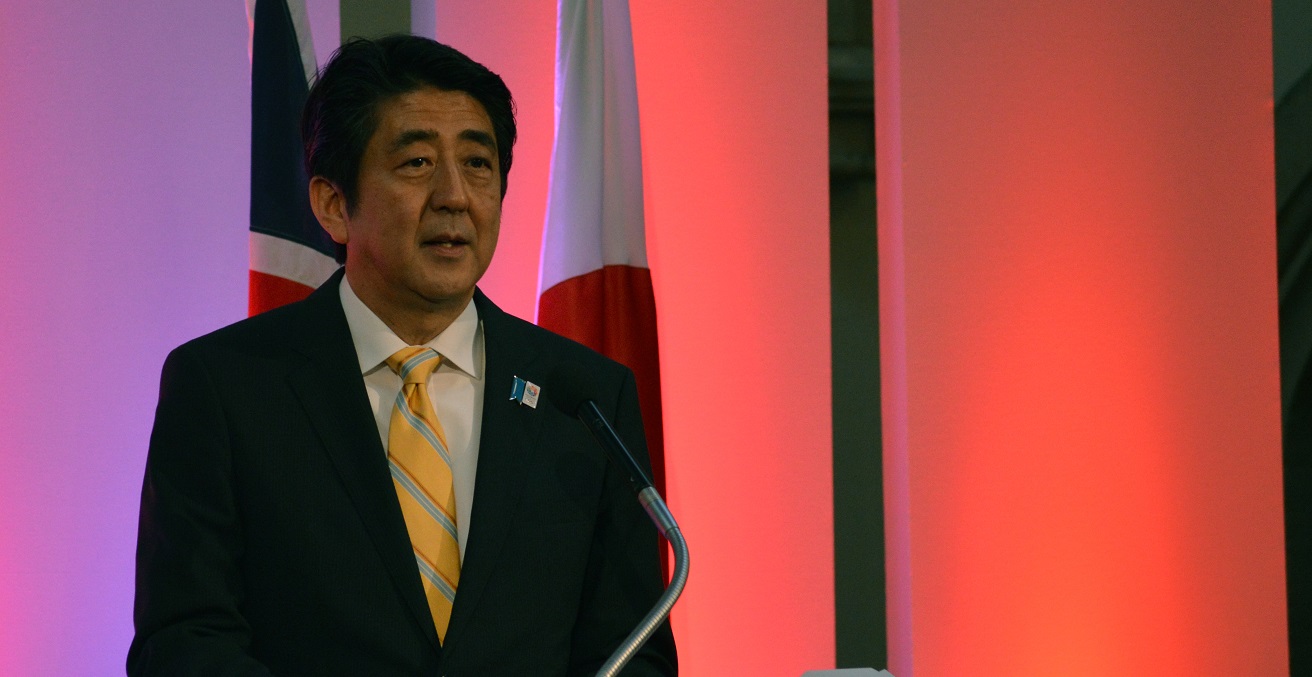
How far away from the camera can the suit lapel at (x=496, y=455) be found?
68.6 inches

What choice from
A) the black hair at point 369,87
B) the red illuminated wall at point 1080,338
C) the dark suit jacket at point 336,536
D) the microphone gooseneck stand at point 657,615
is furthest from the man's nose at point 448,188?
the red illuminated wall at point 1080,338

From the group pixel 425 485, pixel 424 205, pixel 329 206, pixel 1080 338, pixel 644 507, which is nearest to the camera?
pixel 644 507

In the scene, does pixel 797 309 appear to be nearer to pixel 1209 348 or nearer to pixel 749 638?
pixel 749 638

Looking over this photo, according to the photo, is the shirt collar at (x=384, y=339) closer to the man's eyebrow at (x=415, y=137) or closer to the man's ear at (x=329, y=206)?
the man's ear at (x=329, y=206)

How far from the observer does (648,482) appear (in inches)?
60.4

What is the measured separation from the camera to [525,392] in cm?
191

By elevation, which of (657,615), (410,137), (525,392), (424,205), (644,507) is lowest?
(657,615)

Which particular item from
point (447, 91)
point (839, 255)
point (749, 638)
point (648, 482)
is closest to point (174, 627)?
point (648, 482)

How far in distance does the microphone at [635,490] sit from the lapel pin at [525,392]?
4.8 inches

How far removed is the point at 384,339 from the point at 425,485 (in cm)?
27

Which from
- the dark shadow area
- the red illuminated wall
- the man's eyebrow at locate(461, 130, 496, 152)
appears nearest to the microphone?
the man's eyebrow at locate(461, 130, 496, 152)

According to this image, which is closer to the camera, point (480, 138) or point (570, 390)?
point (570, 390)

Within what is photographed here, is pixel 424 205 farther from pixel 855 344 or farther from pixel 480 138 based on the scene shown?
pixel 855 344

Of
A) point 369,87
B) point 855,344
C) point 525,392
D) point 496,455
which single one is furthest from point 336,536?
point 855,344
